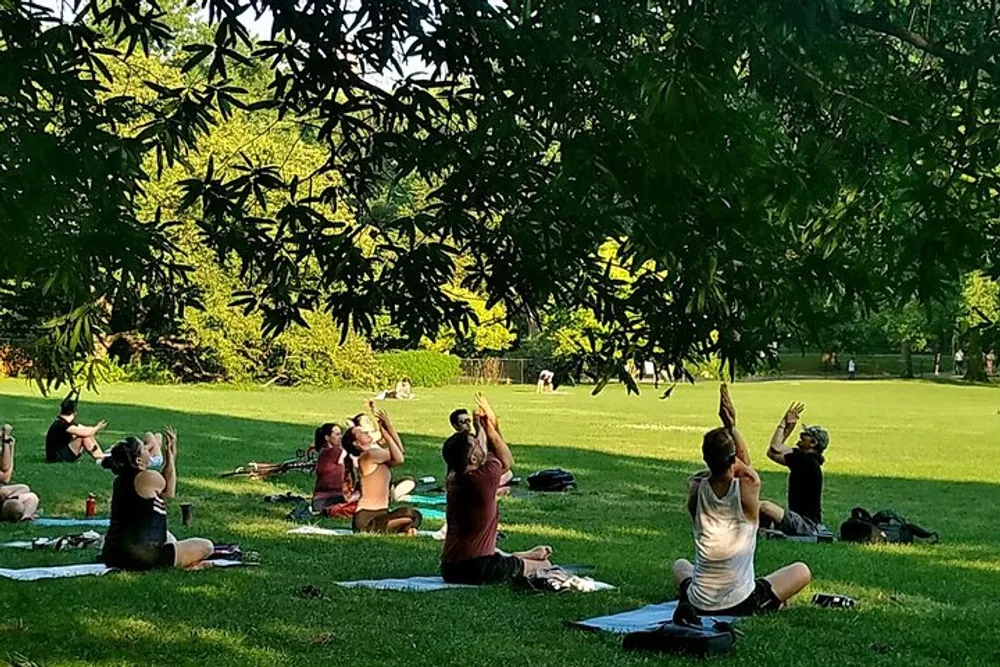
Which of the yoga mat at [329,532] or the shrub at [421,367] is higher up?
the shrub at [421,367]

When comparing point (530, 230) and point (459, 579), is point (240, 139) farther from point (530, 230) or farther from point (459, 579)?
point (530, 230)

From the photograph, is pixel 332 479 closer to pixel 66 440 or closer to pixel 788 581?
pixel 66 440

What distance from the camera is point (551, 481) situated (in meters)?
19.1

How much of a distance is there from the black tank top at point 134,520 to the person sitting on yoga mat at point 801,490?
5737 mm

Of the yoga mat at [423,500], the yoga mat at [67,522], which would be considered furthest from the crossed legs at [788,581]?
the yoga mat at [423,500]

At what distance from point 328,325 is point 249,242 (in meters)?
43.5

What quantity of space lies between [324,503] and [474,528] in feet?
16.3

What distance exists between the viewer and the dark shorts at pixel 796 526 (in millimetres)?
14195

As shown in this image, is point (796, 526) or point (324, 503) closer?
point (796, 526)

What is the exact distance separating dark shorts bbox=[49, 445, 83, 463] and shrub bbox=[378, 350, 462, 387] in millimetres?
37417

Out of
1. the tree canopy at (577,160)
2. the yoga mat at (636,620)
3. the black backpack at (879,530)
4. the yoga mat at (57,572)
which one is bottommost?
the yoga mat at (57,572)

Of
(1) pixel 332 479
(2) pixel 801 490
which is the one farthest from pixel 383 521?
(2) pixel 801 490

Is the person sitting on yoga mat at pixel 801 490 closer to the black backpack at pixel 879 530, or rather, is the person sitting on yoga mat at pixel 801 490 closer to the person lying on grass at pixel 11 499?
the black backpack at pixel 879 530

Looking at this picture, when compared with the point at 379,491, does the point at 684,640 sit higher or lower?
lower
